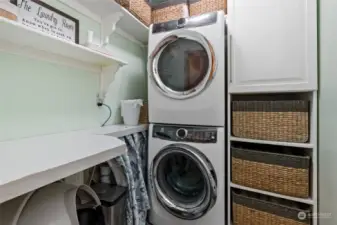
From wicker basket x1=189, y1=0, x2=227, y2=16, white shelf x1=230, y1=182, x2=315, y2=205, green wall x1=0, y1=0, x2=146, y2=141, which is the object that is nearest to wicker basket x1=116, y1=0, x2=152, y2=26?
green wall x1=0, y1=0, x2=146, y2=141

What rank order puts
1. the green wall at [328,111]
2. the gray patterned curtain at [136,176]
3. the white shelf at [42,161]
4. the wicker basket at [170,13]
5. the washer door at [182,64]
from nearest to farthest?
the white shelf at [42,161] < the green wall at [328,111] < the gray patterned curtain at [136,176] < the washer door at [182,64] < the wicker basket at [170,13]

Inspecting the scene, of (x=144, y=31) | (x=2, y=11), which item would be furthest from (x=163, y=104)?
(x=2, y=11)

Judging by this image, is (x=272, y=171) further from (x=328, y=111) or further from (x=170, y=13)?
(x=170, y=13)

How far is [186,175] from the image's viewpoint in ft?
5.69

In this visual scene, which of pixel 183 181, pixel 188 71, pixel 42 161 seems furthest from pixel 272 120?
pixel 42 161

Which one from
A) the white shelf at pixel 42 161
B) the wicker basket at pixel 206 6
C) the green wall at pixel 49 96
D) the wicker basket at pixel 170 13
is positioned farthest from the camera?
the wicker basket at pixel 170 13

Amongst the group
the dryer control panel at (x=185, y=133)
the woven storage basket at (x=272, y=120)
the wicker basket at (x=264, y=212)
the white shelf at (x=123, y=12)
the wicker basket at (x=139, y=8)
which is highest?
the wicker basket at (x=139, y=8)

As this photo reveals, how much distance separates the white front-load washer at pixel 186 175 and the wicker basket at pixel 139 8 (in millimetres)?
1027

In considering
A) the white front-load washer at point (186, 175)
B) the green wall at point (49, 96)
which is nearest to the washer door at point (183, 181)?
the white front-load washer at point (186, 175)

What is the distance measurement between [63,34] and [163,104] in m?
0.90

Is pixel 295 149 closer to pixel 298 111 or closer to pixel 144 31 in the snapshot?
pixel 298 111

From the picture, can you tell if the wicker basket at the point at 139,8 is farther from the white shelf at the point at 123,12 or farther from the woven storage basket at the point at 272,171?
the woven storage basket at the point at 272,171

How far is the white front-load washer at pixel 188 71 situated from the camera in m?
1.50

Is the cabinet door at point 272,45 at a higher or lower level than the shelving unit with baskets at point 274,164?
higher
